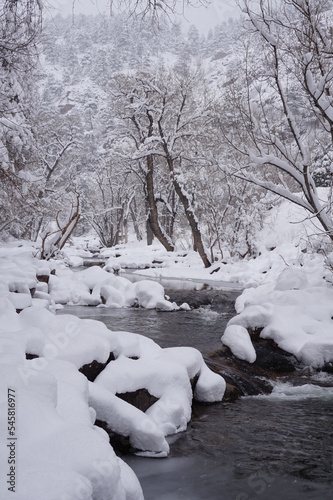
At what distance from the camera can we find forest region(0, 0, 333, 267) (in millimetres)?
5652

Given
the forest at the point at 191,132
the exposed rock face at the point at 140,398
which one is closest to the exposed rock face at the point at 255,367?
the exposed rock face at the point at 140,398

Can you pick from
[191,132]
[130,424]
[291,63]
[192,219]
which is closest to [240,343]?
[130,424]

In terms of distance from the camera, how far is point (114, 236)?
38.6m

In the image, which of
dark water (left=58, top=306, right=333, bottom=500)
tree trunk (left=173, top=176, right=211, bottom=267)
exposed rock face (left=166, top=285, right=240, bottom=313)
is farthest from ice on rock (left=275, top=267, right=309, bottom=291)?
tree trunk (left=173, top=176, right=211, bottom=267)

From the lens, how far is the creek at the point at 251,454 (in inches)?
130

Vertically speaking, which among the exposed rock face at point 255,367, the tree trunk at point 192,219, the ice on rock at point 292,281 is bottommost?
the exposed rock face at point 255,367

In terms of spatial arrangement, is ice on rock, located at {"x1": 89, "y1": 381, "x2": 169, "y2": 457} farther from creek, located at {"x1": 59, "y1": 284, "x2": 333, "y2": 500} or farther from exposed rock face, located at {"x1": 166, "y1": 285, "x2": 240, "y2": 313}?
exposed rock face, located at {"x1": 166, "y1": 285, "x2": 240, "y2": 313}

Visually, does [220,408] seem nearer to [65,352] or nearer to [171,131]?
[65,352]

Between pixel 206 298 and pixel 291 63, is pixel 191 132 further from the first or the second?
pixel 291 63

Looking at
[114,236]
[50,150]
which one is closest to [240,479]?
[50,150]

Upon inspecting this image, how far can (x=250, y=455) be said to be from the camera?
384cm

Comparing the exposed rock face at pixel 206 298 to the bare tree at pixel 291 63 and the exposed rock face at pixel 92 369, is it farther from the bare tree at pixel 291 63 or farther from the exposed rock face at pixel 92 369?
the exposed rock face at pixel 92 369

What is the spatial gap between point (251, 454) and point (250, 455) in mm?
24

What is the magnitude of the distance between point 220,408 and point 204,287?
10.1 meters
